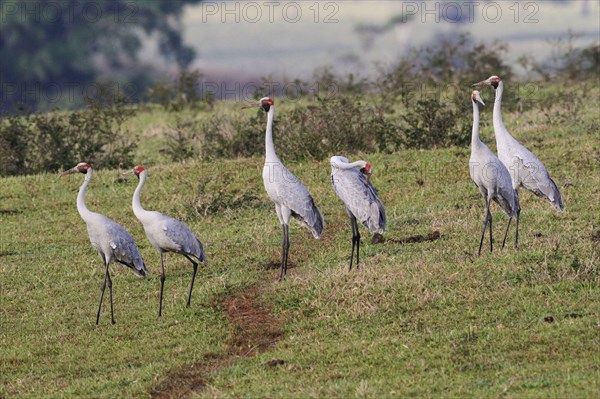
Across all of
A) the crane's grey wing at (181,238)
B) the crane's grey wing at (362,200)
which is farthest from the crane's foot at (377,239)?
the crane's grey wing at (181,238)

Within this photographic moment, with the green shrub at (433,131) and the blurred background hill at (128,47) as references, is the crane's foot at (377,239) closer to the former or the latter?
the green shrub at (433,131)

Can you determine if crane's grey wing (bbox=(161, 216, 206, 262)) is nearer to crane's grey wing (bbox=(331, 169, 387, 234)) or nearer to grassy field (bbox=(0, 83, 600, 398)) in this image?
grassy field (bbox=(0, 83, 600, 398))

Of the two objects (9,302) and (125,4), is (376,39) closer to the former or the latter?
(125,4)

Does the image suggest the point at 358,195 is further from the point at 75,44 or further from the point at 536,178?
the point at 75,44

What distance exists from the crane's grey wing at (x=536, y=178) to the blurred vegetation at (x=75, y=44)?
1158 inches

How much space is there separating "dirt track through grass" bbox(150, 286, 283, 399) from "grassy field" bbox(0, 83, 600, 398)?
0.02 meters

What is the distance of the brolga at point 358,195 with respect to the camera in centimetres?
1154

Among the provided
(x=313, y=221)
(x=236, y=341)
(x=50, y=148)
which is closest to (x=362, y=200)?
(x=313, y=221)

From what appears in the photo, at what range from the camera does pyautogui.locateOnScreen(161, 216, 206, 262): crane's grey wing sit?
11.2m

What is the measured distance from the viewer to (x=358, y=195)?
11.6 meters

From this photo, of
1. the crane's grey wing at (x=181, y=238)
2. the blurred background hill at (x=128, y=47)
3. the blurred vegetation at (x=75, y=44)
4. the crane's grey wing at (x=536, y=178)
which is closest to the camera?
the crane's grey wing at (x=181, y=238)

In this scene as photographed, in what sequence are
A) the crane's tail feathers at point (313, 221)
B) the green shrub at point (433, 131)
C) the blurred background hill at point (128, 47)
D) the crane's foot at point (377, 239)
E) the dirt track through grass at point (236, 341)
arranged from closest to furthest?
the dirt track through grass at point (236, 341) → the crane's tail feathers at point (313, 221) → the crane's foot at point (377, 239) → the green shrub at point (433, 131) → the blurred background hill at point (128, 47)

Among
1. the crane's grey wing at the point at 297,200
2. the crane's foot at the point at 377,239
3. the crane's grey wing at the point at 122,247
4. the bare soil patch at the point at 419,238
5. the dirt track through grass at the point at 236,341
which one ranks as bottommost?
the dirt track through grass at the point at 236,341

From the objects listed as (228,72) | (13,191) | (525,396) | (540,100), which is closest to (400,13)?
(228,72)
